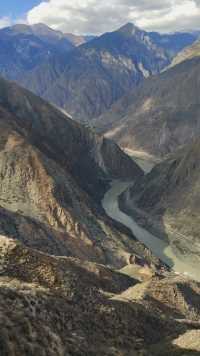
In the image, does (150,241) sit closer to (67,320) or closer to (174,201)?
(174,201)

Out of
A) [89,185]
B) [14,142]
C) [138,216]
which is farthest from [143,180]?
[14,142]

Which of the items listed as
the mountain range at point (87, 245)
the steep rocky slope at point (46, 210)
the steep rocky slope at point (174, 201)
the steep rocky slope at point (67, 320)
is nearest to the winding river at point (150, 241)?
the mountain range at point (87, 245)

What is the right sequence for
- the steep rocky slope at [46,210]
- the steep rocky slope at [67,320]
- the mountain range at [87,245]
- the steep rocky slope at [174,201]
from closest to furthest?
1. the steep rocky slope at [67,320]
2. the mountain range at [87,245]
3. the steep rocky slope at [46,210]
4. the steep rocky slope at [174,201]

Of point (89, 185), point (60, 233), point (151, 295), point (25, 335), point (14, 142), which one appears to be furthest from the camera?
point (89, 185)

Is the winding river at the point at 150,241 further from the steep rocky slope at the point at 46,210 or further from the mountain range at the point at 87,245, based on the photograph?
the steep rocky slope at the point at 46,210

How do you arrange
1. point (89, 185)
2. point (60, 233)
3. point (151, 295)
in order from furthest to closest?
1. point (89, 185)
2. point (60, 233)
3. point (151, 295)

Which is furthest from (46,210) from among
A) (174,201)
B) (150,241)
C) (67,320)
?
(67,320)

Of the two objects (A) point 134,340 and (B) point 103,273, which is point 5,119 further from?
(A) point 134,340
